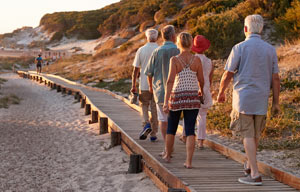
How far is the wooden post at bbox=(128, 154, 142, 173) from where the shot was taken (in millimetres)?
6582

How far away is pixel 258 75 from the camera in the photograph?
15.7 ft

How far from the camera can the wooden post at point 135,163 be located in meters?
6.58

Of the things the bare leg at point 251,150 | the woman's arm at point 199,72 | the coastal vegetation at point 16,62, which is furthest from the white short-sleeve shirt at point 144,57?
the coastal vegetation at point 16,62

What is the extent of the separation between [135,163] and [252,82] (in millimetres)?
2558

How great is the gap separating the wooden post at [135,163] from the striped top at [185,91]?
4.96ft

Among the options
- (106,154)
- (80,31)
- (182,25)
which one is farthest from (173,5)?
(106,154)

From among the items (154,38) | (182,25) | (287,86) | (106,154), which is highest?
(182,25)

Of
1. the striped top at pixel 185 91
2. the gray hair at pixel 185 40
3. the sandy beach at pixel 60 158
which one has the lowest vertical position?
the sandy beach at pixel 60 158

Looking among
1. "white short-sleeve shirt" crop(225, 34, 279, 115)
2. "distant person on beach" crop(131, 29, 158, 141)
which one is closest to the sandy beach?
"distant person on beach" crop(131, 29, 158, 141)

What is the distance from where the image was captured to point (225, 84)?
4941 millimetres

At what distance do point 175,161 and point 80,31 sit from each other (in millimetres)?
70250

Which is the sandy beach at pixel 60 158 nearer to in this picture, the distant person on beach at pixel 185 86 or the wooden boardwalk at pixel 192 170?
the wooden boardwalk at pixel 192 170

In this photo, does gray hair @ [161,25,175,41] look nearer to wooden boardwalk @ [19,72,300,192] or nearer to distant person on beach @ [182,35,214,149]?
distant person on beach @ [182,35,214,149]

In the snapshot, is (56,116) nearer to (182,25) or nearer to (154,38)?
(154,38)
